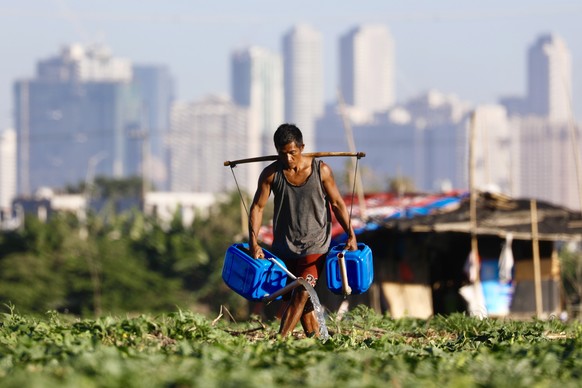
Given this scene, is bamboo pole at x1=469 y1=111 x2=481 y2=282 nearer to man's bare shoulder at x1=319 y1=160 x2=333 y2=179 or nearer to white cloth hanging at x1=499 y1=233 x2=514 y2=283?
white cloth hanging at x1=499 y1=233 x2=514 y2=283

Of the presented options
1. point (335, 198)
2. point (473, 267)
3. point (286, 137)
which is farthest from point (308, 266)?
point (473, 267)

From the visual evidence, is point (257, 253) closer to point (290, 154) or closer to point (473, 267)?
point (290, 154)

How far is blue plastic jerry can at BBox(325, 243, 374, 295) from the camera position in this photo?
10.1 meters

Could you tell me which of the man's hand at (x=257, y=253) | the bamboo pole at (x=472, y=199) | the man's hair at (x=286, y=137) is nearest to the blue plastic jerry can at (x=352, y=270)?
the man's hand at (x=257, y=253)

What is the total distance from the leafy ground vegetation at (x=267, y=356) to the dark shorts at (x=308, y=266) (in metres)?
0.48

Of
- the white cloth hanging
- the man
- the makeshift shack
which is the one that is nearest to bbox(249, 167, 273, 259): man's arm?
the man

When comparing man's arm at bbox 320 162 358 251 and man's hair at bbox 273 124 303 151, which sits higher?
man's hair at bbox 273 124 303 151

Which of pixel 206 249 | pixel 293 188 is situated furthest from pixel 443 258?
pixel 206 249

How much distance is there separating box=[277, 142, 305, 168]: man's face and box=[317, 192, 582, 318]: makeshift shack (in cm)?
843

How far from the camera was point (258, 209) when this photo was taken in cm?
1041

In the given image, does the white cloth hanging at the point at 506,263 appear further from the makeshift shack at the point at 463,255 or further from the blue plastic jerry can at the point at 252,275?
the blue plastic jerry can at the point at 252,275

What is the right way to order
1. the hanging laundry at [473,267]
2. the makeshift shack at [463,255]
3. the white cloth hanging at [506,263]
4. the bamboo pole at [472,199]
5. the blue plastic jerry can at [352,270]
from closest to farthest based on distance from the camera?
the blue plastic jerry can at [352,270] < the bamboo pole at [472,199] < the hanging laundry at [473,267] < the makeshift shack at [463,255] < the white cloth hanging at [506,263]

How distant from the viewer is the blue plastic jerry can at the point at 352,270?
1014 cm

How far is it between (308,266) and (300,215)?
1.21ft
